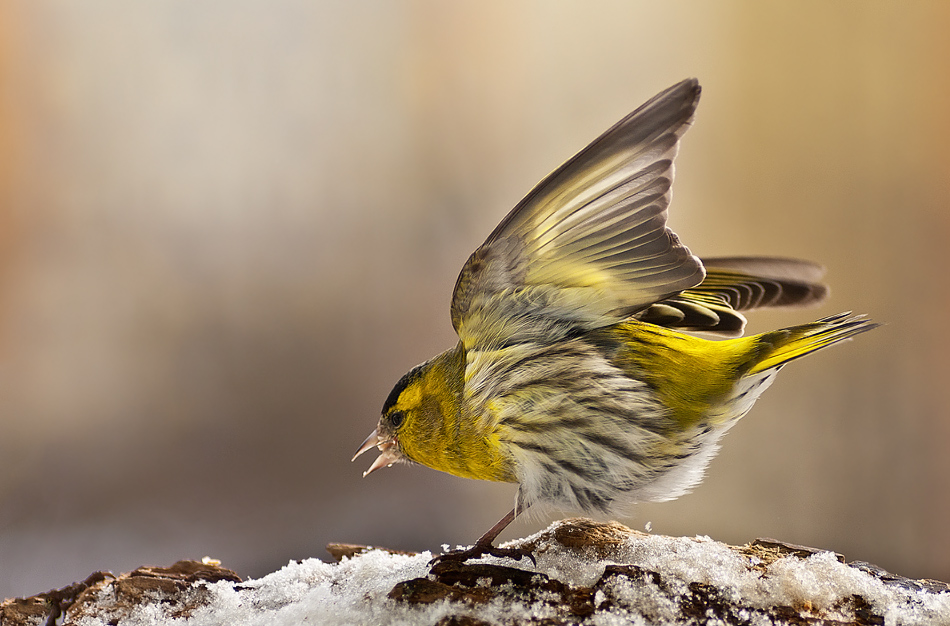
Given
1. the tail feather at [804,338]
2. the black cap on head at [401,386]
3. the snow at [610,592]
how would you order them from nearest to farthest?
the snow at [610,592] → the tail feather at [804,338] → the black cap on head at [401,386]

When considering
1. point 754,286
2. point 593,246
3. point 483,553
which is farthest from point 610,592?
point 754,286

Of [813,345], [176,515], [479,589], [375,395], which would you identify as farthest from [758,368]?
[176,515]

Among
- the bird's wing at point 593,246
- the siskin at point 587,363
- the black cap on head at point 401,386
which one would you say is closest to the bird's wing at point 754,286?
the siskin at point 587,363

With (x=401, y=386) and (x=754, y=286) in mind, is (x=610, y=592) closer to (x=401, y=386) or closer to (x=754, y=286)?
(x=401, y=386)

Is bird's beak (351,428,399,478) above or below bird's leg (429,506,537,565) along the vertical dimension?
above

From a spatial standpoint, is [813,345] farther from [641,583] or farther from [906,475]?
[906,475]

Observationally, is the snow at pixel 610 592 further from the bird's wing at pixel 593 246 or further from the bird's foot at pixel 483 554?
the bird's wing at pixel 593 246

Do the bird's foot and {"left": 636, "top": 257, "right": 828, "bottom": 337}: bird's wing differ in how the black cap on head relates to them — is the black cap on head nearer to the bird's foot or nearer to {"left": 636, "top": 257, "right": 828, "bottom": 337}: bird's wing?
the bird's foot

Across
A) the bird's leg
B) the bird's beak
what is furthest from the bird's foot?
the bird's beak
